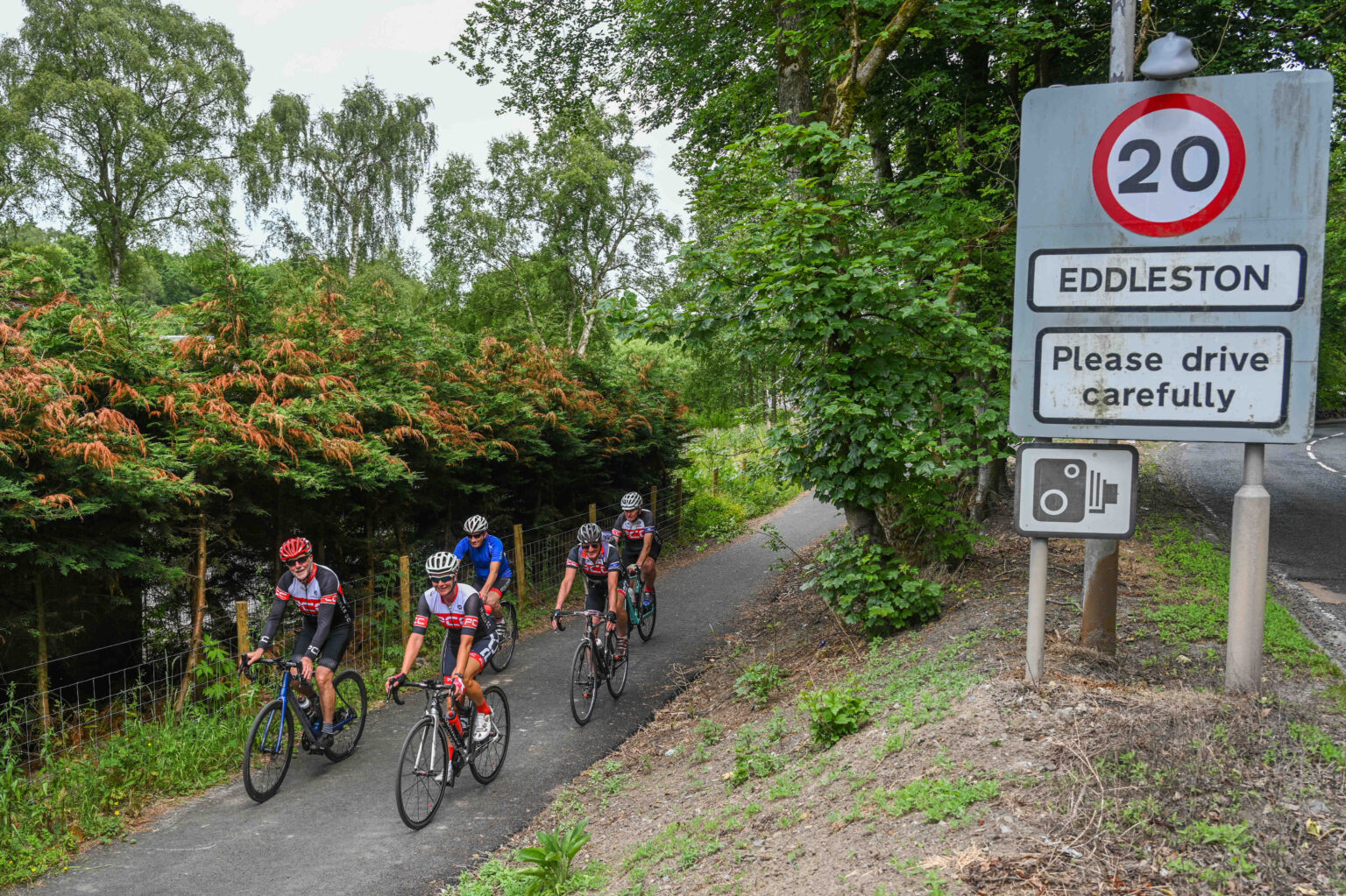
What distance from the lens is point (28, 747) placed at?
6906 millimetres

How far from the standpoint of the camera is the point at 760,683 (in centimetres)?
817

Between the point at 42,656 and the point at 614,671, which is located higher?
the point at 42,656

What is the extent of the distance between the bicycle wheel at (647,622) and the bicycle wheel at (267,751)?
473 centimetres

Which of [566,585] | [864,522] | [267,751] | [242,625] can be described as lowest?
[267,751]

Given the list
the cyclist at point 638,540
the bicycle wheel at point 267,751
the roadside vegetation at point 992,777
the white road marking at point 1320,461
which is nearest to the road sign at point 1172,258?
the roadside vegetation at point 992,777

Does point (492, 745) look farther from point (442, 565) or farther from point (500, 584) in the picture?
point (500, 584)

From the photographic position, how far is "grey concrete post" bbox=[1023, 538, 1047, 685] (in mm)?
4969

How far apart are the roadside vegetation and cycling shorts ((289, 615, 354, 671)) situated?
2299 mm

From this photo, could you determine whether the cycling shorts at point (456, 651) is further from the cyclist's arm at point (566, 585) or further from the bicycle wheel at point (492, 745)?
the cyclist's arm at point (566, 585)

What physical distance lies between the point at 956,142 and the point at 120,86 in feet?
93.1

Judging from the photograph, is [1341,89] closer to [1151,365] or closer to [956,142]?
[956,142]

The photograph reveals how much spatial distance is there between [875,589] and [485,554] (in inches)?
162

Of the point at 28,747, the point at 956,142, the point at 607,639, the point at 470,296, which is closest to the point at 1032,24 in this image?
the point at 956,142

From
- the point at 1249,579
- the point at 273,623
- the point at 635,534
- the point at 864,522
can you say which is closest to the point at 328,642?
the point at 273,623
